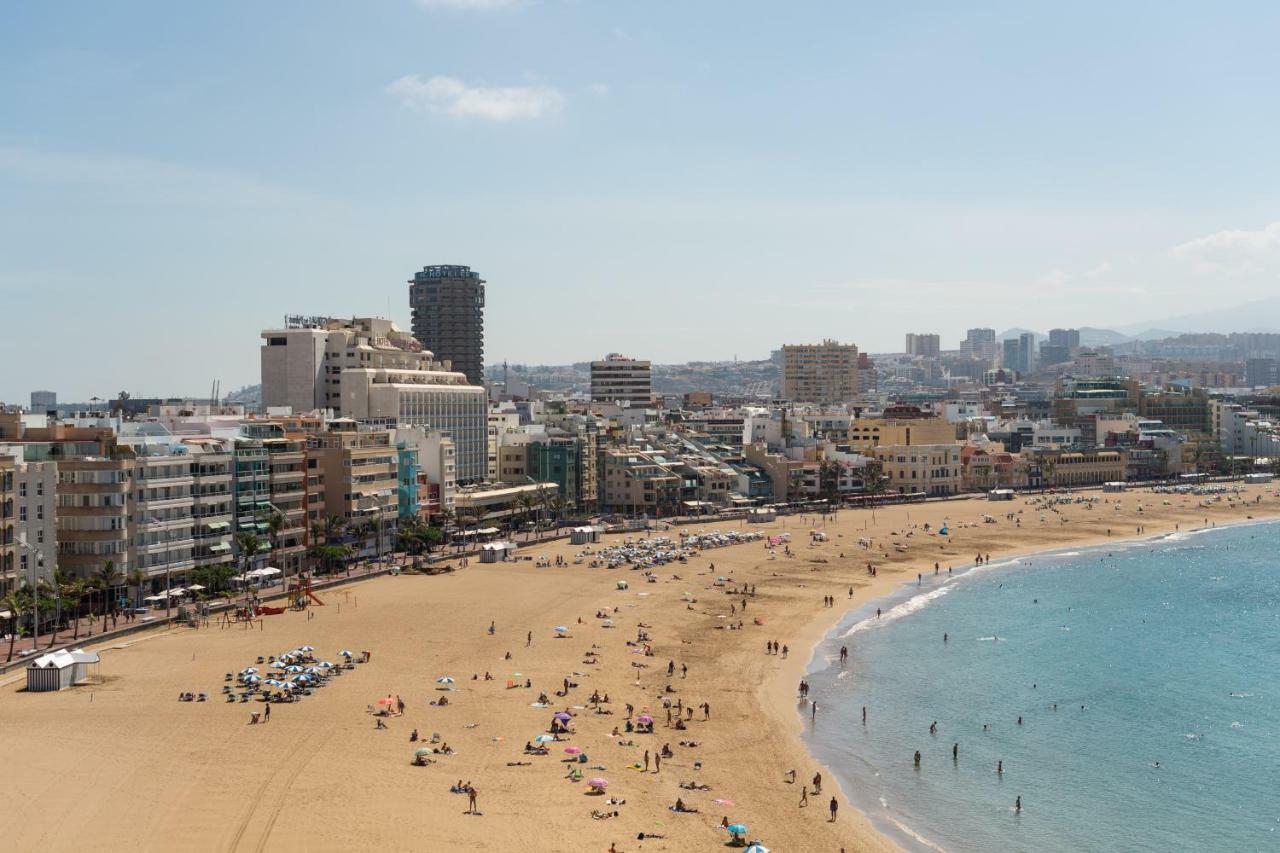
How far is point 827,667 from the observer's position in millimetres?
65375

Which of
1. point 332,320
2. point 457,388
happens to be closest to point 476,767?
point 457,388

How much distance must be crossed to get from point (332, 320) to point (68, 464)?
70091mm

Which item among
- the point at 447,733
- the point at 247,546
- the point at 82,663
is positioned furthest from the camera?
the point at 247,546

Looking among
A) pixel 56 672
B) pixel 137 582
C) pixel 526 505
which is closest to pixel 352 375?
pixel 526 505

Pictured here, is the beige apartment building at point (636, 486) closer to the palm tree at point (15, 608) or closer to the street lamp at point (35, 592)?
the street lamp at point (35, 592)

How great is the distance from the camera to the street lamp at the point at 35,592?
61.6 metres

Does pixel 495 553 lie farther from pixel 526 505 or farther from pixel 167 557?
pixel 167 557

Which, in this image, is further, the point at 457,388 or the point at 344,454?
the point at 457,388

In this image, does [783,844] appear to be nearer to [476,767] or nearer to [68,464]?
[476,767]

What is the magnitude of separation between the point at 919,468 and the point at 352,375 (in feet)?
240

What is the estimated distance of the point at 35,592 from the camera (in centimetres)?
6419

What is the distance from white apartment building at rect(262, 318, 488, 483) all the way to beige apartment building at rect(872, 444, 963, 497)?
54.4m

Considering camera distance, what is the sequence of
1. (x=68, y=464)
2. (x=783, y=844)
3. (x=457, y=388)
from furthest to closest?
(x=457, y=388) < (x=68, y=464) < (x=783, y=844)

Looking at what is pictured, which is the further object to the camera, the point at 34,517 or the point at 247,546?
the point at 247,546
